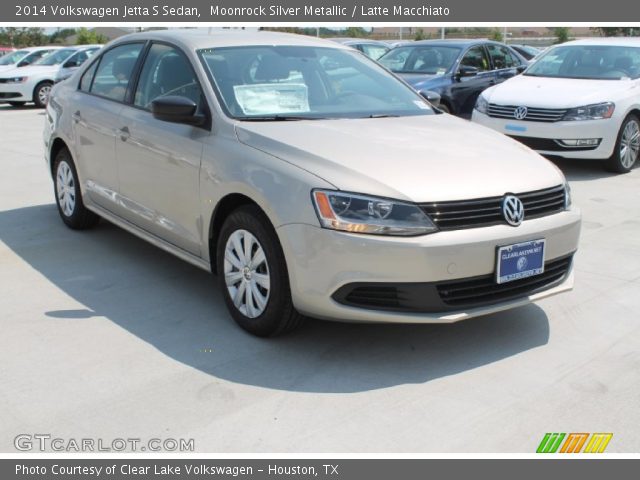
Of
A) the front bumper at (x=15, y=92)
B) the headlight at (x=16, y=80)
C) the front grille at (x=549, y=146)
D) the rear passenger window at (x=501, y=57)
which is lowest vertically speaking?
the front bumper at (x=15, y=92)

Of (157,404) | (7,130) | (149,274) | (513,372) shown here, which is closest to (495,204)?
(513,372)

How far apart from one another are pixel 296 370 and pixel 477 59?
9248mm

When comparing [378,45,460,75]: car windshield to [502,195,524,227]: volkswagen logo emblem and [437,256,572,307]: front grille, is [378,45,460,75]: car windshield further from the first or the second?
[502,195,524,227]: volkswagen logo emblem

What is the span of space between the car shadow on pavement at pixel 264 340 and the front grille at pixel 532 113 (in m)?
4.63

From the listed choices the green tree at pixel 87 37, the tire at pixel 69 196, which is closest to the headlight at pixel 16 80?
the tire at pixel 69 196

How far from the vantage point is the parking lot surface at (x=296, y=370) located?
3.32m

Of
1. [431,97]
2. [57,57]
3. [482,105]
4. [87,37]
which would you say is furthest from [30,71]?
[87,37]

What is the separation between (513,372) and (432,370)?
0.40 meters

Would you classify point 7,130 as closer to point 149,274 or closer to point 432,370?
point 149,274

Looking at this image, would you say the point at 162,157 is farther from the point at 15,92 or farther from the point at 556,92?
the point at 15,92

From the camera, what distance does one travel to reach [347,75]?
5.20 m

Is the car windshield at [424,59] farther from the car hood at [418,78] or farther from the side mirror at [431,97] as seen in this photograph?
the side mirror at [431,97]

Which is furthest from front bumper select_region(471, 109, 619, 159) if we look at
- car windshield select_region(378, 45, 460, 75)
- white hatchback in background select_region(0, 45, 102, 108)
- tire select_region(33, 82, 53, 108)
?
tire select_region(33, 82, 53, 108)

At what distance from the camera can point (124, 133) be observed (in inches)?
207
